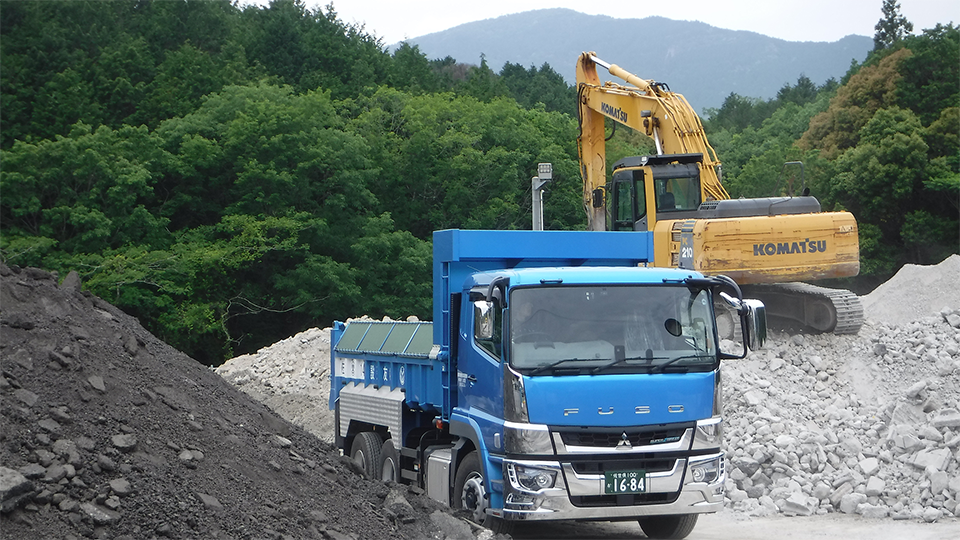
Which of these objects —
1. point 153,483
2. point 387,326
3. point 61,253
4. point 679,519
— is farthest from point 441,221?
point 153,483

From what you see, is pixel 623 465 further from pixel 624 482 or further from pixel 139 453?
pixel 139 453

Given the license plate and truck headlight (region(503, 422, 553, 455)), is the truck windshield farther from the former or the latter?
the license plate

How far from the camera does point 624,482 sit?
8359 millimetres

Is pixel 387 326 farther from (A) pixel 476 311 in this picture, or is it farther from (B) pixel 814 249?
(B) pixel 814 249

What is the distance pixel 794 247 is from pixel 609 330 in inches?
346

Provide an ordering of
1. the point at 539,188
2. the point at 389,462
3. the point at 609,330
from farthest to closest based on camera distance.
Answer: the point at 539,188
the point at 389,462
the point at 609,330

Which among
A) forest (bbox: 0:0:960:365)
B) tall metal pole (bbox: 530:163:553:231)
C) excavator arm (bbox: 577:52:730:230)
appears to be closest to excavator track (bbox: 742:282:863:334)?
excavator arm (bbox: 577:52:730:230)

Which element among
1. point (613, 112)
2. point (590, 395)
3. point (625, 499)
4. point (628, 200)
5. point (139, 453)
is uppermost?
point (613, 112)

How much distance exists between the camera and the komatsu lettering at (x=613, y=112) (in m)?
20.7

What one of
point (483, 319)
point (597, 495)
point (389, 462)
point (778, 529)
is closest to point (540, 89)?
point (389, 462)

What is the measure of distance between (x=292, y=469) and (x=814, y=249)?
10898 mm

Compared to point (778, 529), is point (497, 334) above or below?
above

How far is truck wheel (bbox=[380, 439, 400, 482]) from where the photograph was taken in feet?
36.5

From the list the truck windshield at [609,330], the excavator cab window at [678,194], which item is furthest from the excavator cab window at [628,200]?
the truck windshield at [609,330]
